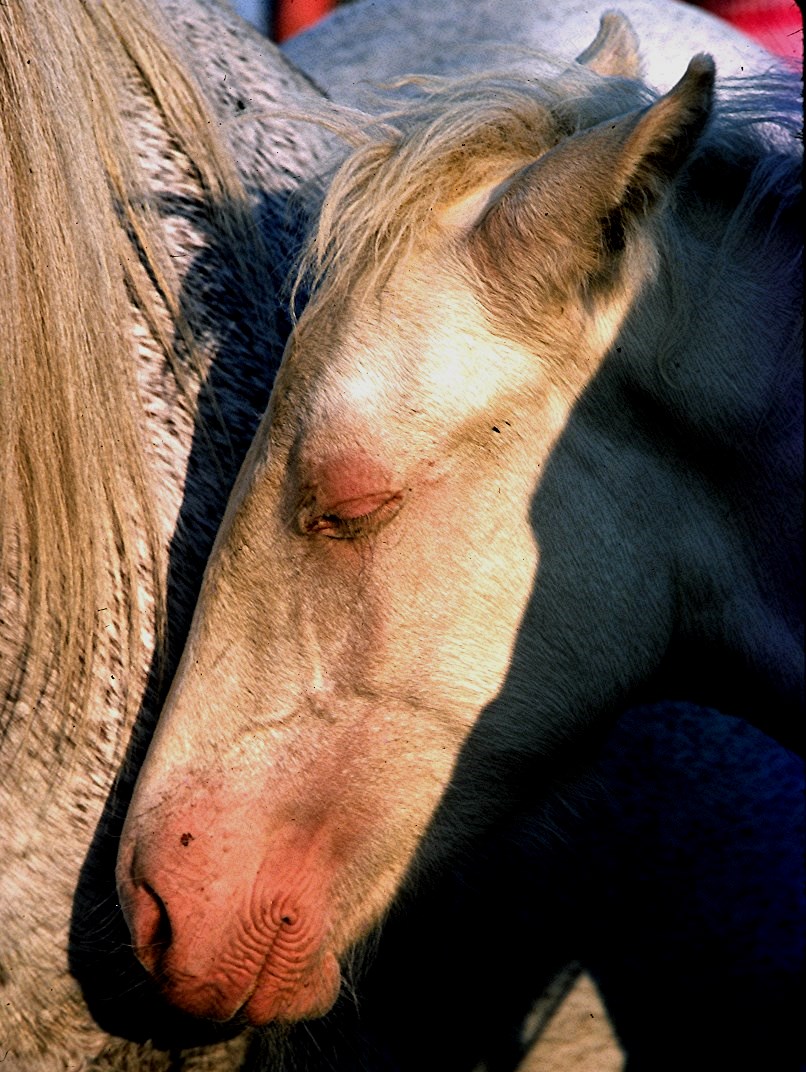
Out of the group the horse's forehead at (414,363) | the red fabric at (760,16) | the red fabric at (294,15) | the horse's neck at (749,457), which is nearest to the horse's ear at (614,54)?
the horse's neck at (749,457)

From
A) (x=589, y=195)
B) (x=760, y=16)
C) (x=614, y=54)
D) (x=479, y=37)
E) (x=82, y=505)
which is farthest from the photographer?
(x=760, y=16)

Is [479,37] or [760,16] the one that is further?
[760,16]

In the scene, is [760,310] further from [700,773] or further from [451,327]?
[700,773]

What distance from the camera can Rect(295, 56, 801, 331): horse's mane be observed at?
1419mm

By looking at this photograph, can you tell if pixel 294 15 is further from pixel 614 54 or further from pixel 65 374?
pixel 65 374

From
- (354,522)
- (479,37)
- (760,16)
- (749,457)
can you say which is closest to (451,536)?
(354,522)

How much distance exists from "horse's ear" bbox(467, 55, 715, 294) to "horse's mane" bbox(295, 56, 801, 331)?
0.34ft

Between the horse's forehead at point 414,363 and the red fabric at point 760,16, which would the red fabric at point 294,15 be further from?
the horse's forehead at point 414,363

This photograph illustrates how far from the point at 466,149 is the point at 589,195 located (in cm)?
26

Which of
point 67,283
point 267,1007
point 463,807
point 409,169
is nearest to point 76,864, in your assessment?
point 267,1007

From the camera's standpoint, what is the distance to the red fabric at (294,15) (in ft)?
21.8

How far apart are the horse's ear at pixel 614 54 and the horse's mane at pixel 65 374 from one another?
717 millimetres

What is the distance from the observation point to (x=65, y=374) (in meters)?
1.45

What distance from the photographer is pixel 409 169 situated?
1428mm
